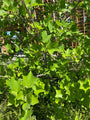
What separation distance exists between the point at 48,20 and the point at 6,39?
94cm

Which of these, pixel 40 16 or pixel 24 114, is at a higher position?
pixel 40 16

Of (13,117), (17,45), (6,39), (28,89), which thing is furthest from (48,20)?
(13,117)

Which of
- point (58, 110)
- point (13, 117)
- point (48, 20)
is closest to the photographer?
point (48, 20)

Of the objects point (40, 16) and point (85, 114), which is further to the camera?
point (85, 114)

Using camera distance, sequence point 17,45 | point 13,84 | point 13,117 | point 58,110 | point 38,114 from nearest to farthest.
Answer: point 13,84 < point 58,110 < point 17,45 < point 13,117 < point 38,114

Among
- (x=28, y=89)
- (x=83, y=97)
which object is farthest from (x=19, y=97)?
(x=83, y=97)

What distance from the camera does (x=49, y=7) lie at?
135 centimetres

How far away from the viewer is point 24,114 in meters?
0.71

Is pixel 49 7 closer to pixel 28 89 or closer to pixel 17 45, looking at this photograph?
pixel 17 45

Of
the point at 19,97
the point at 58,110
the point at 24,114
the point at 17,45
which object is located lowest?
the point at 58,110

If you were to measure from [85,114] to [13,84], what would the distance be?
1966 millimetres

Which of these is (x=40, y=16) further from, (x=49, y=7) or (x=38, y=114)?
(x=38, y=114)

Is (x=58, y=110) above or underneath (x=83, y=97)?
underneath

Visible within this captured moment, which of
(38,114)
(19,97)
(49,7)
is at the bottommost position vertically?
(38,114)
